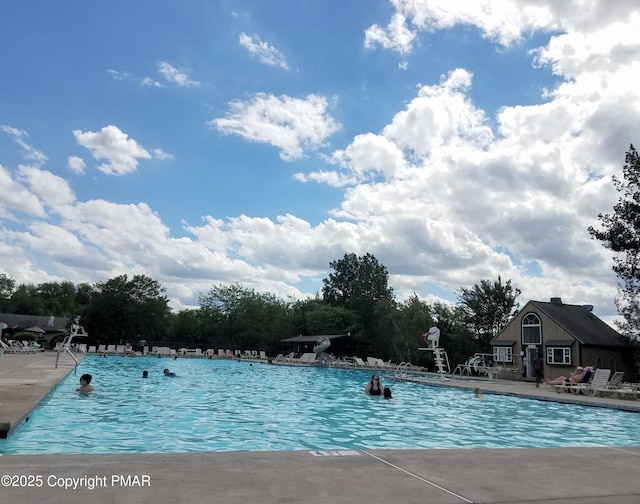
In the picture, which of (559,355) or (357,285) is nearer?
(559,355)

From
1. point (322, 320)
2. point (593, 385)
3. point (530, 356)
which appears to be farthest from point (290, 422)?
point (322, 320)

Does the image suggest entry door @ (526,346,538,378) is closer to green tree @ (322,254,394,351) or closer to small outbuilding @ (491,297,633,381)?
small outbuilding @ (491,297,633,381)

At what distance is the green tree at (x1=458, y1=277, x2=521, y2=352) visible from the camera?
141 ft

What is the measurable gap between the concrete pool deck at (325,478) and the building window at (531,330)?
29.0m

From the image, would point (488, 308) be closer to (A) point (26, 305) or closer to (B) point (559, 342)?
(B) point (559, 342)

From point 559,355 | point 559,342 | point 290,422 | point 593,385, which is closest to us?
point 290,422

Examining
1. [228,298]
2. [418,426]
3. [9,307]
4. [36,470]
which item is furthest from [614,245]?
[9,307]

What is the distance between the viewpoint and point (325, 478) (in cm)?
434

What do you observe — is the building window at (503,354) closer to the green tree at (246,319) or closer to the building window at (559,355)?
the building window at (559,355)

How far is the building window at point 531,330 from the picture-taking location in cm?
3269

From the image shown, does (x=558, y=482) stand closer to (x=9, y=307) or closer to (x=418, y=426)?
(x=418, y=426)

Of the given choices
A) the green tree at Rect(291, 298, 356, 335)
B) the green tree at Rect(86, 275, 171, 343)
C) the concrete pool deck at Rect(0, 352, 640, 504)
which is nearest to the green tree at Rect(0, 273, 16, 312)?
the green tree at Rect(86, 275, 171, 343)

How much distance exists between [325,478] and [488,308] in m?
41.0

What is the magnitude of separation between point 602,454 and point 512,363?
3001 cm
